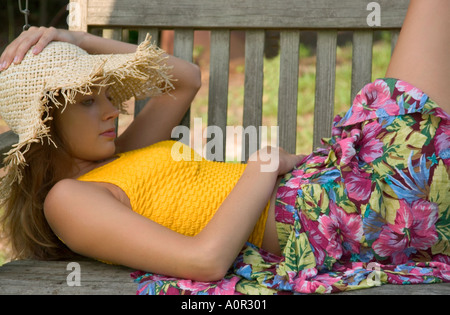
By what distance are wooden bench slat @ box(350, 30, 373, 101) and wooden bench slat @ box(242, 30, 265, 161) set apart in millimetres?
354

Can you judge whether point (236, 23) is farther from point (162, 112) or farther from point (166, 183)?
point (166, 183)

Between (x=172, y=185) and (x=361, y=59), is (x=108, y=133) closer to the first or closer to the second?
(x=172, y=185)

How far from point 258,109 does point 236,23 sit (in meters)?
0.34

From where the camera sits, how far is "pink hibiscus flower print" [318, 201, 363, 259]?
1.52 m

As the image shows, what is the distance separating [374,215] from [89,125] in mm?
879

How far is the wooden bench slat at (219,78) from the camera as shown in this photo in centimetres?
215

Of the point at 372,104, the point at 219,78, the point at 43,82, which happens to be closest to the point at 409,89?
the point at 372,104

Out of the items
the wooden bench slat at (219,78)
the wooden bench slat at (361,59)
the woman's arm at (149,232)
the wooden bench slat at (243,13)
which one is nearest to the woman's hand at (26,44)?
the woman's arm at (149,232)

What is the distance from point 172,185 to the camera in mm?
1712

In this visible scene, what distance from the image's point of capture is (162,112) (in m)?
2.05

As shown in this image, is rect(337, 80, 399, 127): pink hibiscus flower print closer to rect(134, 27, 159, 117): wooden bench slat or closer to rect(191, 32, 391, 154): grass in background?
rect(134, 27, 159, 117): wooden bench slat
